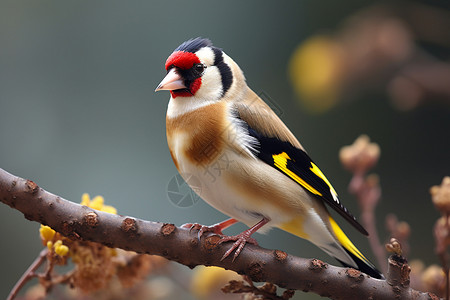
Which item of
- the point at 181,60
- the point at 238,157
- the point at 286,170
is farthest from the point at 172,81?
the point at 286,170

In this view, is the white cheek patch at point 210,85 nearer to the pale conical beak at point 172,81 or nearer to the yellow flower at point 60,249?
the pale conical beak at point 172,81

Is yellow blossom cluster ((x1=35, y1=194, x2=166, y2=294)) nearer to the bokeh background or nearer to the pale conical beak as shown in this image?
the pale conical beak

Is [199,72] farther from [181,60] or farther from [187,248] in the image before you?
[187,248]

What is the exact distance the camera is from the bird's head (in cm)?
→ 185

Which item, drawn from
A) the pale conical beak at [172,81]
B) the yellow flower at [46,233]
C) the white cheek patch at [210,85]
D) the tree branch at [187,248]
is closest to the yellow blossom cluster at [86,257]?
the yellow flower at [46,233]

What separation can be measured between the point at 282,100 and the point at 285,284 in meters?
2.51

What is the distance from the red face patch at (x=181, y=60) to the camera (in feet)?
6.06

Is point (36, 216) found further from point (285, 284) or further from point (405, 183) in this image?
point (405, 183)

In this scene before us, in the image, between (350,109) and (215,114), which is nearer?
(215,114)

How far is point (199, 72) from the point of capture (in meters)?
1.92

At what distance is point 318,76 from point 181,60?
116 cm

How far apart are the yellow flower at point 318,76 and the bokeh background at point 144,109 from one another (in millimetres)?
491

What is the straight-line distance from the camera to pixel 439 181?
152 inches

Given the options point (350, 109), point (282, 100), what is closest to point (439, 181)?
point (350, 109)
